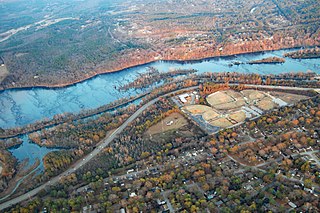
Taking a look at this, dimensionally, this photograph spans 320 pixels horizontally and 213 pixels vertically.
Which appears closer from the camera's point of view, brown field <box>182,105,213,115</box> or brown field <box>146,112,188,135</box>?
brown field <box>146,112,188,135</box>

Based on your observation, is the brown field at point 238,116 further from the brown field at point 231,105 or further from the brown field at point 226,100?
the brown field at point 226,100

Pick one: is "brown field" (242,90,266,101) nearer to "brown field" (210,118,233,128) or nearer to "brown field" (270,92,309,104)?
"brown field" (270,92,309,104)

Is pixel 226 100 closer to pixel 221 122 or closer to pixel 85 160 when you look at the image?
pixel 221 122

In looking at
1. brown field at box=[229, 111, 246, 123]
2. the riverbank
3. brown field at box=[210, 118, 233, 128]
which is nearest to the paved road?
brown field at box=[210, 118, 233, 128]

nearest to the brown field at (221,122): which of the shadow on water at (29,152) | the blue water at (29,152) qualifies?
the shadow on water at (29,152)

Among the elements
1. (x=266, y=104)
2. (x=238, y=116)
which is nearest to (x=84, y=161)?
(x=238, y=116)

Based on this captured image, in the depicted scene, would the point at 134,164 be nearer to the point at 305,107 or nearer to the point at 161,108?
the point at 161,108

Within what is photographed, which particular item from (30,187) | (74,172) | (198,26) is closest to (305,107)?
(74,172)

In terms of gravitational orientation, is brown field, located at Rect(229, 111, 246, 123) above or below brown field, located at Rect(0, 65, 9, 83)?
below
